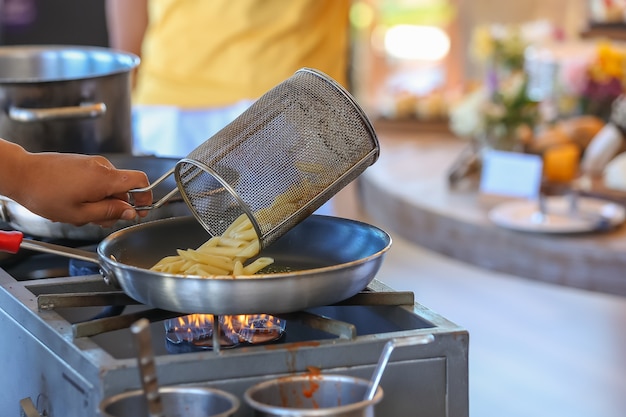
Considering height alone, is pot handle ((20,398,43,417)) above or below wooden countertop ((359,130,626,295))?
above

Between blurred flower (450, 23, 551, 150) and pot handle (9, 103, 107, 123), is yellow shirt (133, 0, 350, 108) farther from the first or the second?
pot handle (9, 103, 107, 123)

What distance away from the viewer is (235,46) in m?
2.47

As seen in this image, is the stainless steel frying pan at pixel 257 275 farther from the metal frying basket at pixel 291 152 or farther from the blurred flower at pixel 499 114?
the blurred flower at pixel 499 114

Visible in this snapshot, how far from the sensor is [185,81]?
2523 millimetres

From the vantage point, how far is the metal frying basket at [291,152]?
110cm

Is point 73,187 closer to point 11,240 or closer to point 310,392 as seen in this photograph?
point 11,240

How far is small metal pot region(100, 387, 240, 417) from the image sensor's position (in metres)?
0.88

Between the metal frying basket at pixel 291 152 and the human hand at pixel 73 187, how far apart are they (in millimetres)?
96

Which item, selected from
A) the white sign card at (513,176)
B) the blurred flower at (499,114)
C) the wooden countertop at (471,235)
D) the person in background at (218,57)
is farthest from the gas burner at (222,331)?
the blurred flower at (499,114)

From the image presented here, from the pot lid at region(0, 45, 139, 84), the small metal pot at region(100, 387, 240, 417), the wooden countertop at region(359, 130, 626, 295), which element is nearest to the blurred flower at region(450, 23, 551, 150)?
the wooden countertop at region(359, 130, 626, 295)

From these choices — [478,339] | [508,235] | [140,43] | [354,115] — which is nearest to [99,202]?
[354,115]

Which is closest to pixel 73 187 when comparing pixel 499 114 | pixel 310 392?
pixel 310 392

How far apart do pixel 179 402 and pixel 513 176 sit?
183 centimetres

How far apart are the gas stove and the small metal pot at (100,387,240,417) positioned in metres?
0.03
